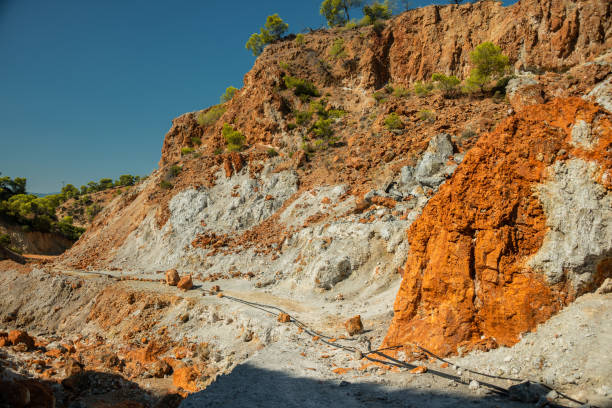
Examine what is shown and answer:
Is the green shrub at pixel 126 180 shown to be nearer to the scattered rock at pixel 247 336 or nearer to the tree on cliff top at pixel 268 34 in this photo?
the tree on cliff top at pixel 268 34

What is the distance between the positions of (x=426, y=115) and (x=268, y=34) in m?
35.2

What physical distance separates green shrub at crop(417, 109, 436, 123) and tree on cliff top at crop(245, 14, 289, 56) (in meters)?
33.5

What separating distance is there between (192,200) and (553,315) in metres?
25.3

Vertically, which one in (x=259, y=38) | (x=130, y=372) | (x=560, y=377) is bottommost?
(x=130, y=372)

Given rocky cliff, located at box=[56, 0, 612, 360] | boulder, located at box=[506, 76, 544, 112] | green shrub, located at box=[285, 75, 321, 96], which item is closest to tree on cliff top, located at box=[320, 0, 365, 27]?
rocky cliff, located at box=[56, 0, 612, 360]

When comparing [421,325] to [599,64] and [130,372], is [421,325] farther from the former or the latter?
[599,64]

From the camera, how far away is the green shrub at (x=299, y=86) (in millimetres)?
35781

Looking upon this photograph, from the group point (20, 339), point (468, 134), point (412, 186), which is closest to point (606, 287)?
point (412, 186)

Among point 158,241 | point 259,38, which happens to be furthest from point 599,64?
point 259,38

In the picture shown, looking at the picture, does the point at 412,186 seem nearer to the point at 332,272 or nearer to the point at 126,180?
the point at 332,272

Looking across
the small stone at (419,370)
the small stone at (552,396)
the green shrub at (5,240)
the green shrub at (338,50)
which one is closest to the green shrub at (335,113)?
the green shrub at (338,50)

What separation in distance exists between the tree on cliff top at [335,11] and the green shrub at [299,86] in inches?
795

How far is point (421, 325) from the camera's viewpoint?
6.84 m

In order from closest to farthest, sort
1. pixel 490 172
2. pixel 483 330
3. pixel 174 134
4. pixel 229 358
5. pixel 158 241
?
pixel 483 330
pixel 490 172
pixel 229 358
pixel 158 241
pixel 174 134
